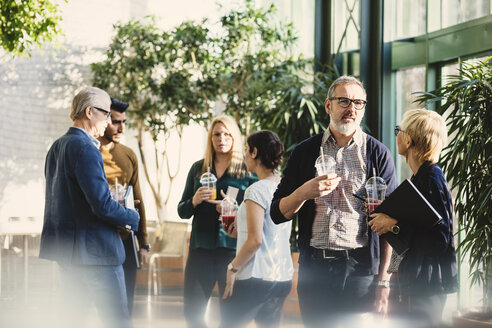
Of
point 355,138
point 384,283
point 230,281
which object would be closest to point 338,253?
point 384,283

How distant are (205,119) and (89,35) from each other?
6.68ft

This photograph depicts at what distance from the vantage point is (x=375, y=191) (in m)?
2.60

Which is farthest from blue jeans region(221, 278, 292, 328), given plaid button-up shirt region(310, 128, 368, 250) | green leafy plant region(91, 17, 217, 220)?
green leafy plant region(91, 17, 217, 220)

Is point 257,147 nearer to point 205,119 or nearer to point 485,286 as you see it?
point 485,286

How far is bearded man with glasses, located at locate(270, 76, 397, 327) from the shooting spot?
2615 mm

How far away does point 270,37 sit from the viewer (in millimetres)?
7504

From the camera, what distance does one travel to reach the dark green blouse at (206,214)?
3604 millimetres

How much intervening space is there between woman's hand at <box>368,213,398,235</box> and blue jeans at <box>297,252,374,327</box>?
196mm

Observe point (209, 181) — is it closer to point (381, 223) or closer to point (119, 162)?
point (119, 162)

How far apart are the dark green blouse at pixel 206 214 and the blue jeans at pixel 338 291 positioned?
3.34ft

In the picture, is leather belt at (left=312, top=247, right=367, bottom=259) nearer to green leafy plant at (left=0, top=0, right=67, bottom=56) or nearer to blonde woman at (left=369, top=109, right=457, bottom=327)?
blonde woman at (left=369, top=109, right=457, bottom=327)

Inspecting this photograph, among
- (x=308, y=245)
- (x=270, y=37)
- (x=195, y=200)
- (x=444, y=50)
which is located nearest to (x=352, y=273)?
(x=308, y=245)

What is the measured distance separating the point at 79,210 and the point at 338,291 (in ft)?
3.67

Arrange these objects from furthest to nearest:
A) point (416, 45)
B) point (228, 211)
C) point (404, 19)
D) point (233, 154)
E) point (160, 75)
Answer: point (160, 75), point (404, 19), point (416, 45), point (233, 154), point (228, 211)
